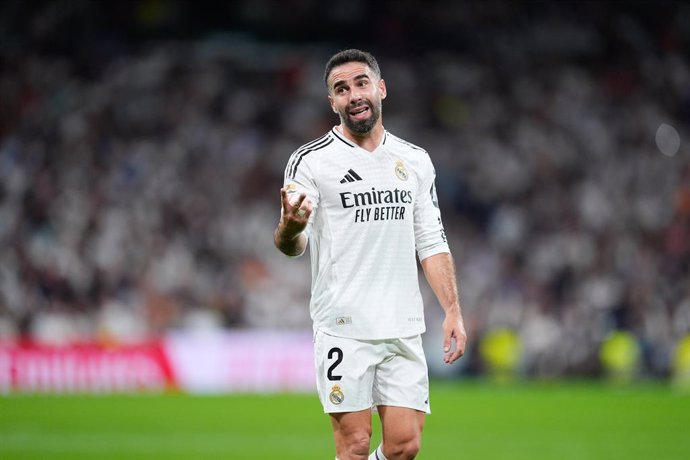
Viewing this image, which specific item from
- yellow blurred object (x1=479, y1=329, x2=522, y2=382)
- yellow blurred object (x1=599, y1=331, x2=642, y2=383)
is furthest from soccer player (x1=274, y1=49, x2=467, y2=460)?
yellow blurred object (x1=599, y1=331, x2=642, y2=383)

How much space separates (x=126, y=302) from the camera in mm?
19375

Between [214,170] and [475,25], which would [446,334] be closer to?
[214,170]

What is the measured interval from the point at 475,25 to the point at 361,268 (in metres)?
20.4

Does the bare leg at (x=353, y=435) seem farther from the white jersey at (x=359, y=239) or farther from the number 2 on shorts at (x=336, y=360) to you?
the white jersey at (x=359, y=239)

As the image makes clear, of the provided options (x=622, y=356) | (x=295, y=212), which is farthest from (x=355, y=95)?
(x=622, y=356)

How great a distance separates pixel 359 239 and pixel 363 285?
0.25 metres

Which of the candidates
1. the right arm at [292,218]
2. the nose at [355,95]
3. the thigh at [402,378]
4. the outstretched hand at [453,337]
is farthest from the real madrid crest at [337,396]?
the nose at [355,95]

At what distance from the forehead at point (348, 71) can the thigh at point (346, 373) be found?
1.38m

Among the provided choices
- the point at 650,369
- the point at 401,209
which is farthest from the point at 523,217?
the point at 401,209

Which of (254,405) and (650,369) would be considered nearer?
(254,405)

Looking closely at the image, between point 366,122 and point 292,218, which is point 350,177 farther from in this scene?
point 292,218

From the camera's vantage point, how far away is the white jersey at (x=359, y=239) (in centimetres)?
604

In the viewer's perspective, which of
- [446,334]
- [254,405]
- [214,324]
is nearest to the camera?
[446,334]

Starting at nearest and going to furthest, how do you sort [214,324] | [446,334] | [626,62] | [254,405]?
[446,334]
[254,405]
[214,324]
[626,62]
